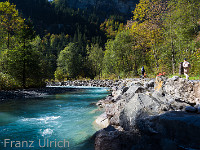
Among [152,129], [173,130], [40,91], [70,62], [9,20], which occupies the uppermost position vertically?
[9,20]

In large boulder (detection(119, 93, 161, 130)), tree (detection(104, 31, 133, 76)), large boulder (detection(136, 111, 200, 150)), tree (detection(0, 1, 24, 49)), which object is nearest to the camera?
large boulder (detection(136, 111, 200, 150))

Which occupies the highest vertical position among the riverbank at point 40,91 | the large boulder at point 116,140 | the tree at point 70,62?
the tree at point 70,62

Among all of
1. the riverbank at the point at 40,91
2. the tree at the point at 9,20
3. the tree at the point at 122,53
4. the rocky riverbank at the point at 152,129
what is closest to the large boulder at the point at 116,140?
the rocky riverbank at the point at 152,129

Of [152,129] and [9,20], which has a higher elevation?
[9,20]

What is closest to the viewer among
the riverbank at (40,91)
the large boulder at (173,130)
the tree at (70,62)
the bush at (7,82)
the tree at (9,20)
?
the large boulder at (173,130)

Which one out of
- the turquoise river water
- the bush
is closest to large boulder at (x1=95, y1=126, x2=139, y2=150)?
the turquoise river water

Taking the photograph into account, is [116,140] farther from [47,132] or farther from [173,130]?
[47,132]

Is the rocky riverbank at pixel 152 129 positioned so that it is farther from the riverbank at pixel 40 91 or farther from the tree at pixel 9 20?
the tree at pixel 9 20

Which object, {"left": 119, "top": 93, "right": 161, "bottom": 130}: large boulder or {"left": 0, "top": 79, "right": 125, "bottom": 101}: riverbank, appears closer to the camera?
{"left": 119, "top": 93, "right": 161, "bottom": 130}: large boulder

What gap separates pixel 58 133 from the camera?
5422 mm

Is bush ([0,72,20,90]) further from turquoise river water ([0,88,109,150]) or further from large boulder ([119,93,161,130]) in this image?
large boulder ([119,93,161,130])

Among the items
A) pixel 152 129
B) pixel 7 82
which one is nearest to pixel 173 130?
pixel 152 129

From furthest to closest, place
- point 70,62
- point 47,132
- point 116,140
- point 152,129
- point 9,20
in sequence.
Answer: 1. point 70,62
2. point 9,20
3. point 47,132
4. point 152,129
5. point 116,140

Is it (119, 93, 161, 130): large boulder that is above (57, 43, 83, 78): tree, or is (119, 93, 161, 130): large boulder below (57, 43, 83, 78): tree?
below
